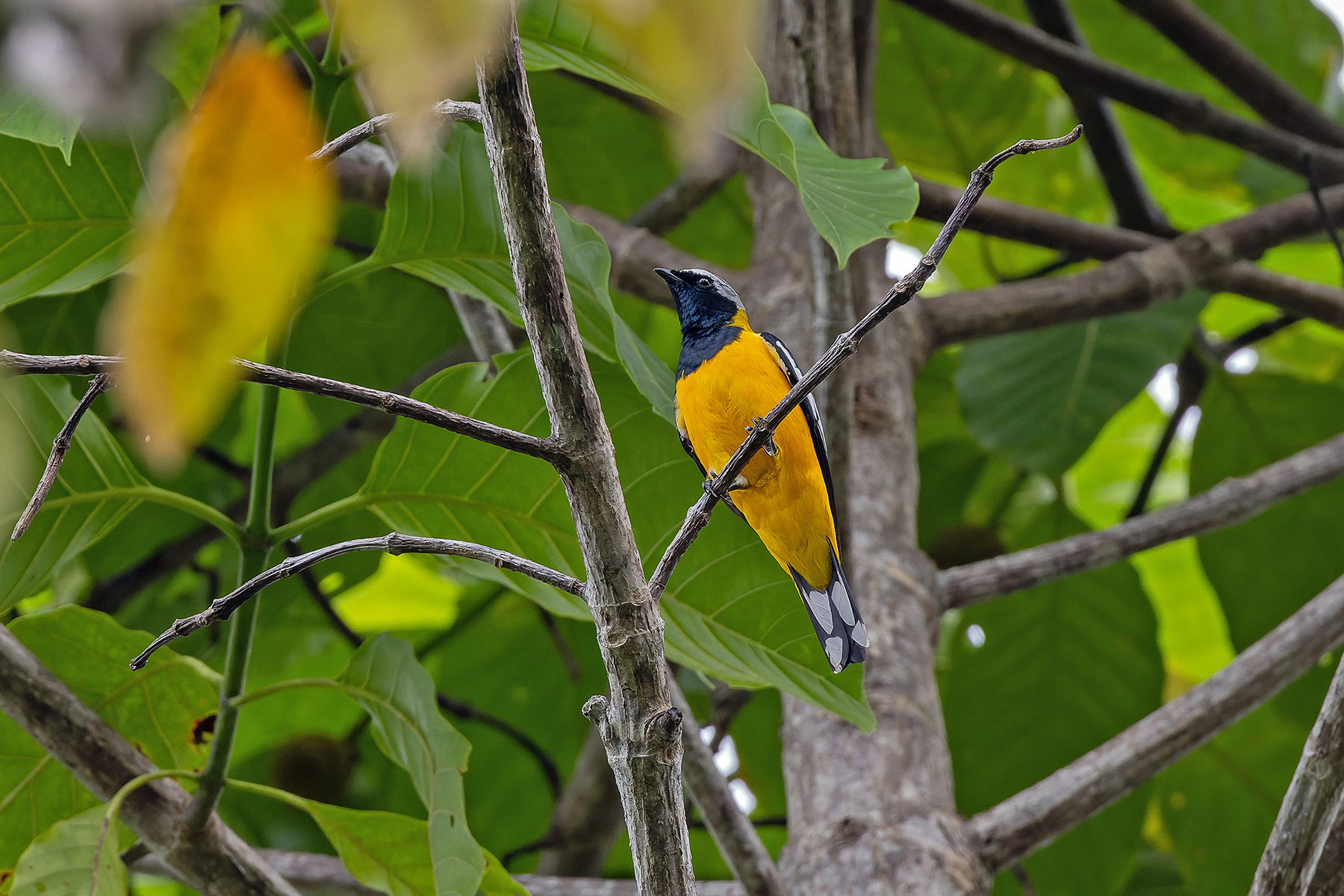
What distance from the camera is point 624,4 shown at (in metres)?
0.14

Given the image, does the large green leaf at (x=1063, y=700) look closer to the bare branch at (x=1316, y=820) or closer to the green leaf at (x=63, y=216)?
the bare branch at (x=1316, y=820)

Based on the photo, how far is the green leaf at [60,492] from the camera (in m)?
0.81

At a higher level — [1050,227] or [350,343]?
[1050,227]

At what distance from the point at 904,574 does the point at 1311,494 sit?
85 centimetres

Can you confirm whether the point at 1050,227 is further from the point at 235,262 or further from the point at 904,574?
the point at 235,262

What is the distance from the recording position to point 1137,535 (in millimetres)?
1210

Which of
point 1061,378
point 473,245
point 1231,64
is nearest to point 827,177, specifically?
point 473,245

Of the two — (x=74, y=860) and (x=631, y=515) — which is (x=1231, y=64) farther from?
(x=74, y=860)

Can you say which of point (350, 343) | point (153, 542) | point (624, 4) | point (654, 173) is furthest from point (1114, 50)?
point (624, 4)

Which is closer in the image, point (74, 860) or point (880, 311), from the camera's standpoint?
point (880, 311)

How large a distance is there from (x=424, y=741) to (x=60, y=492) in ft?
1.15

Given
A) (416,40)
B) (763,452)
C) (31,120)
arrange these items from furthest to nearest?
(763,452) < (31,120) < (416,40)

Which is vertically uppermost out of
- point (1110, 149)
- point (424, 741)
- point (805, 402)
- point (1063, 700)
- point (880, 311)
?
point (1110, 149)

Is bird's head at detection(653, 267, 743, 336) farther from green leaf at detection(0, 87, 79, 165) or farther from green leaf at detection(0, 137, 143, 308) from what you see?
green leaf at detection(0, 87, 79, 165)
